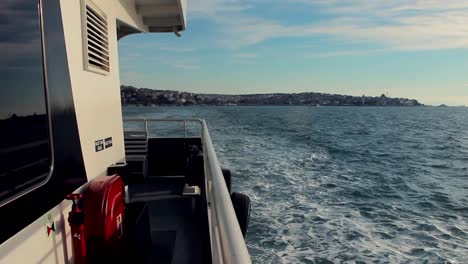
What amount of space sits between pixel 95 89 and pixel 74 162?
1.02m

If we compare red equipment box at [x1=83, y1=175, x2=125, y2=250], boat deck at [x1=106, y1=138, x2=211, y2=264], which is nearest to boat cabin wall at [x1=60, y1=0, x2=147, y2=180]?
red equipment box at [x1=83, y1=175, x2=125, y2=250]

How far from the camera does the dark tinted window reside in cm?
186

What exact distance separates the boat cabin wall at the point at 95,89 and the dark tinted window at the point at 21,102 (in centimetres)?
73

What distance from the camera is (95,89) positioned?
366 centimetres

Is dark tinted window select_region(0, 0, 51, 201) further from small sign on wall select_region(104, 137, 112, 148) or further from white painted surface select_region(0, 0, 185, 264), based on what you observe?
small sign on wall select_region(104, 137, 112, 148)

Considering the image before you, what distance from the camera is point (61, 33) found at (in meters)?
2.73

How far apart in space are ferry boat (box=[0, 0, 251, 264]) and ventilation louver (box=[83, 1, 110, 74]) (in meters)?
0.01

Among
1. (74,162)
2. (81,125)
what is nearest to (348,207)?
(81,125)

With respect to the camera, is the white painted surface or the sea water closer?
the white painted surface

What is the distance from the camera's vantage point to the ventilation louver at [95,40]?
3345 mm

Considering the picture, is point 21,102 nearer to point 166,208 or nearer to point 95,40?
point 95,40

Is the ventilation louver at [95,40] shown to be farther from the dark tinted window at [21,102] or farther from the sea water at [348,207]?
the sea water at [348,207]

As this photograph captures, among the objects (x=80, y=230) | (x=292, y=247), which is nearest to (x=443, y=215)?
(x=292, y=247)

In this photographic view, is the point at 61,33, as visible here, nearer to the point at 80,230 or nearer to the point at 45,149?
the point at 45,149
